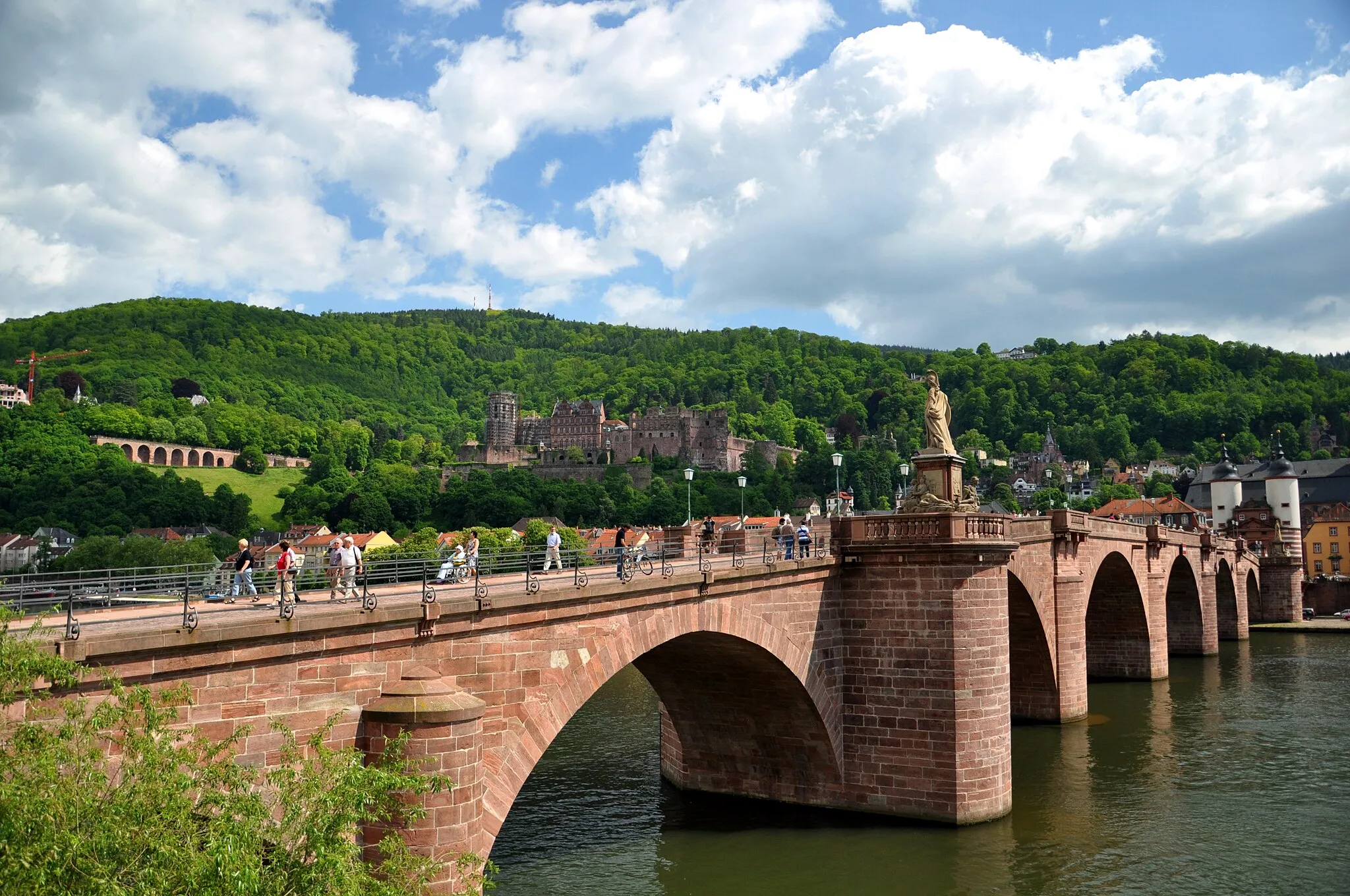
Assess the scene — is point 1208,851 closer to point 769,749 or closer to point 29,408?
point 769,749

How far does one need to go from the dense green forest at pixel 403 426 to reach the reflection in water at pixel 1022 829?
94094 mm

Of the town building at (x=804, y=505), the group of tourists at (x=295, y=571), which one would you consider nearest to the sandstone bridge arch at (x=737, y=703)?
the group of tourists at (x=295, y=571)

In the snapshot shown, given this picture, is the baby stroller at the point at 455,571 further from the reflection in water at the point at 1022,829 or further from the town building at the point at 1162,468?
the town building at the point at 1162,468

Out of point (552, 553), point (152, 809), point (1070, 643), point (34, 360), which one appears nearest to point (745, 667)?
point (552, 553)

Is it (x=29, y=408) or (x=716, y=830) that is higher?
(x=29, y=408)

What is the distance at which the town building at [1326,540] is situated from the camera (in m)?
98.7

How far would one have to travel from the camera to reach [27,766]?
8320 millimetres

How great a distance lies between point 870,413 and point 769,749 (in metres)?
174

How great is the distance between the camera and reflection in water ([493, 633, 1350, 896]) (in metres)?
20.8

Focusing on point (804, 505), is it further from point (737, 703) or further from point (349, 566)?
point (349, 566)

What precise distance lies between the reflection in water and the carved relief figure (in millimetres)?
8783

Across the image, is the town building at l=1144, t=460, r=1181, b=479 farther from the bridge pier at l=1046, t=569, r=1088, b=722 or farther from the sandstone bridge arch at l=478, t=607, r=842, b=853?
the sandstone bridge arch at l=478, t=607, r=842, b=853

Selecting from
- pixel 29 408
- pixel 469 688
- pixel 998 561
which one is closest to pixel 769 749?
pixel 998 561

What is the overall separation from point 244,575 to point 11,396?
6349 inches
